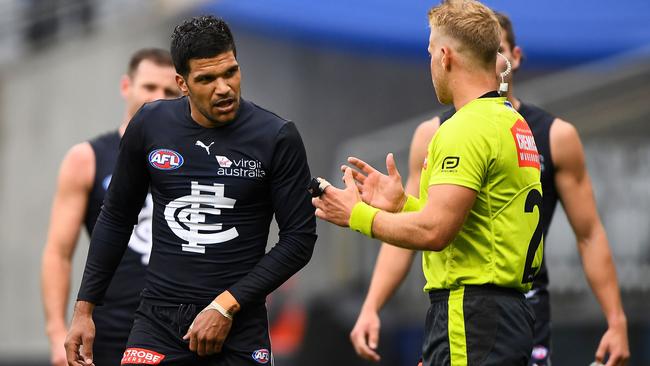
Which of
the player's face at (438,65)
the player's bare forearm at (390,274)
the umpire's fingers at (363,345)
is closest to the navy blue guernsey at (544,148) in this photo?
the player's bare forearm at (390,274)

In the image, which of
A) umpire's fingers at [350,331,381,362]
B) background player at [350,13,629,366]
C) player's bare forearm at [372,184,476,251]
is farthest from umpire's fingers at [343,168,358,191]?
umpire's fingers at [350,331,381,362]

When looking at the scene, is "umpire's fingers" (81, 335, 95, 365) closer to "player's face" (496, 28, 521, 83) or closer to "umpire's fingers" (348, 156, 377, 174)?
"umpire's fingers" (348, 156, 377, 174)

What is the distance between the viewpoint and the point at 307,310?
11820 millimetres

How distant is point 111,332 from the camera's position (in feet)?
22.5

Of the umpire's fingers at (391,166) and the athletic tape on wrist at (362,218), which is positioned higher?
A: the umpire's fingers at (391,166)

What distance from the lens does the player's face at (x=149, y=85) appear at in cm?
738

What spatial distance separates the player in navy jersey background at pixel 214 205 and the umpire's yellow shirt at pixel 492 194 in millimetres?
733

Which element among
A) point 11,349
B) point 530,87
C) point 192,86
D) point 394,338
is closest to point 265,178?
point 192,86

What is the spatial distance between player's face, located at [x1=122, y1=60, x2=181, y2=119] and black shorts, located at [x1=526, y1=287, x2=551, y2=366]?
8.15 ft

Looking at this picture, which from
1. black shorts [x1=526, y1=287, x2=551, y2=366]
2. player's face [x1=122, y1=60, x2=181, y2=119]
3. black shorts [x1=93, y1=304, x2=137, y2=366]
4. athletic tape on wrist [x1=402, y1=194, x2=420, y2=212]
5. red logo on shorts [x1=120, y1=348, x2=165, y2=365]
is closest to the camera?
athletic tape on wrist [x1=402, y1=194, x2=420, y2=212]

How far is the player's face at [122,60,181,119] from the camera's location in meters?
7.38

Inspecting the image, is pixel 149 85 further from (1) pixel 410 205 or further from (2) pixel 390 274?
(1) pixel 410 205

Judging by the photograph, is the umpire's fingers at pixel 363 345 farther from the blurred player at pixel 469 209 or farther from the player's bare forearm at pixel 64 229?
the player's bare forearm at pixel 64 229

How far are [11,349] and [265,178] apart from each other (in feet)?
38.7
